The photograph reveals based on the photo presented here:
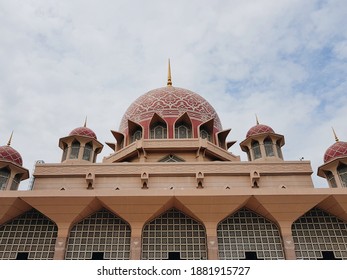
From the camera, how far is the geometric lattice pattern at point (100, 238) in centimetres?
1343

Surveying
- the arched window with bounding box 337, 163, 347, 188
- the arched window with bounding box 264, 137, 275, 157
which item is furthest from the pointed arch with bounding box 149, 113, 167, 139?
the arched window with bounding box 337, 163, 347, 188

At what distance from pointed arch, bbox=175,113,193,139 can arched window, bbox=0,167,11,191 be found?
9934 mm

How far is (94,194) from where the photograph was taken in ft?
45.1

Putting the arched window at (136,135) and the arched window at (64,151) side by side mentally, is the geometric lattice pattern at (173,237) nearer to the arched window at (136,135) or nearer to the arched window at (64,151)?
the arched window at (64,151)

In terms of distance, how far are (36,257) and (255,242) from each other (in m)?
9.17

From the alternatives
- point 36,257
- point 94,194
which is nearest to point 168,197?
point 94,194

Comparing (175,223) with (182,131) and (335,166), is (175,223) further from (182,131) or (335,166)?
(335,166)

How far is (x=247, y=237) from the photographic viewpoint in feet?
45.2

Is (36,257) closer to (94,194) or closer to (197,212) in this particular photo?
(94,194)

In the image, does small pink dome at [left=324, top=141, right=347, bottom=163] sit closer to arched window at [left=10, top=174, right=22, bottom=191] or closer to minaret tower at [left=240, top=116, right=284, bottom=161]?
minaret tower at [left=240, top=116, right=284, bottom=161]

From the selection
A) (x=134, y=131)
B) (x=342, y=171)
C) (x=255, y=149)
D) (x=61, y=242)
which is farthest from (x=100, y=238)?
(x=342, y=171)

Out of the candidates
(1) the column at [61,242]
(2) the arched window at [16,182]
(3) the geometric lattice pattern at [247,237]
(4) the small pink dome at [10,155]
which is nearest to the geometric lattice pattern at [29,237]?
(1) the column at [61,242]
